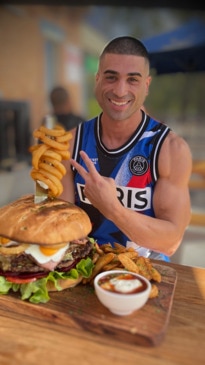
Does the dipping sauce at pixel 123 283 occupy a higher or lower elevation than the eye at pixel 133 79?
lower

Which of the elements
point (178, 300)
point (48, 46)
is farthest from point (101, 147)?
point (48, 46)

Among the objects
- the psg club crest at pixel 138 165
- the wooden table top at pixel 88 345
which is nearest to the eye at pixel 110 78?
the psg club crest at pixel 138 165

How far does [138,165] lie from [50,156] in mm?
670

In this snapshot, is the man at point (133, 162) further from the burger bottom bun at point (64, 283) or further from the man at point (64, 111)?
the man at point (64, 111)

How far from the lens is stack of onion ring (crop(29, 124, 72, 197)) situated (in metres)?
1.56

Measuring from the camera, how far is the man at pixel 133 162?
1898mm

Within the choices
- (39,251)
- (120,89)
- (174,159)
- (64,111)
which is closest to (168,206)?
(174,159)

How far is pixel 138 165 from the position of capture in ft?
6.77

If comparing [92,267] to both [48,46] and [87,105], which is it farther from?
[87,105]

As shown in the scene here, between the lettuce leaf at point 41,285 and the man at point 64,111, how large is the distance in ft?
13.0

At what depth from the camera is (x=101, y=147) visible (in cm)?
217

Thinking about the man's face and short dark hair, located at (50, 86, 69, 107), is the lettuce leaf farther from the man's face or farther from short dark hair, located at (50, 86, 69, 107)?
short dark hair, located at (50, 86, 69, 107)

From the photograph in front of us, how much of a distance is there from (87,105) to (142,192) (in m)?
8.79

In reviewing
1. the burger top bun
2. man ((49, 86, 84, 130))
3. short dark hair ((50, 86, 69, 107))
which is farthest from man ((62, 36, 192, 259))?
short dark hair ((50, 86, 69, 107))
